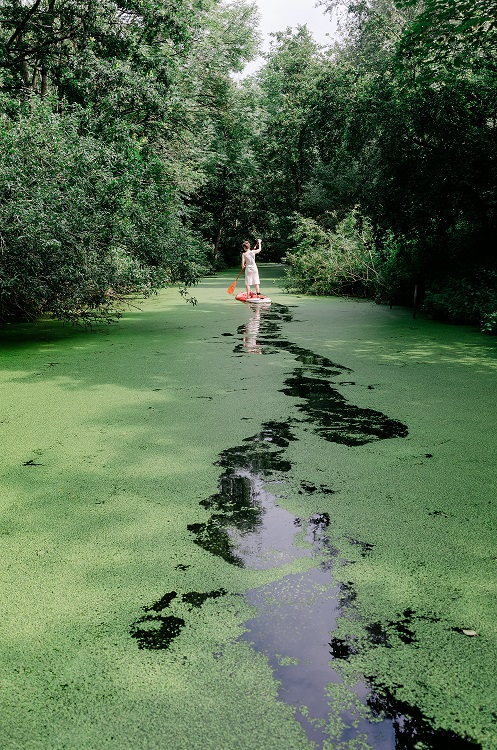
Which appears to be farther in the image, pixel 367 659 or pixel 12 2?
pixel 12 2

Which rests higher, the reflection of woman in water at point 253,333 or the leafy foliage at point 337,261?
the leafy foliage at point 337,261

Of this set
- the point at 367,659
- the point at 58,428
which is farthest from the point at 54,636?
the point at 58,428

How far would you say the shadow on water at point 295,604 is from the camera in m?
1.31

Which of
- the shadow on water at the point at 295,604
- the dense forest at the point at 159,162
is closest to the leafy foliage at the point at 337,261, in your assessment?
the dense forest at the point at 159,162

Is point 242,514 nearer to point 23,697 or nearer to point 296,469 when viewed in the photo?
point 296,469

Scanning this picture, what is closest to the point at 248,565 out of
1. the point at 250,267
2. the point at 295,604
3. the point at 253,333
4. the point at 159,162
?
the point at 295,604

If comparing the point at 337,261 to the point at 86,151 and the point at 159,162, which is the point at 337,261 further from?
the point at 86,151

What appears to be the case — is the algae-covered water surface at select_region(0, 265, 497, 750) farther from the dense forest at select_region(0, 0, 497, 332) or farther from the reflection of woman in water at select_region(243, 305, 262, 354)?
the dense forest at select_region(0, 0, 497, 332)

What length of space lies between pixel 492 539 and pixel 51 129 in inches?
201

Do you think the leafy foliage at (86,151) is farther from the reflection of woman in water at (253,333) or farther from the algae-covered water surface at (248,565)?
the algae-covered water surface at (248,565)

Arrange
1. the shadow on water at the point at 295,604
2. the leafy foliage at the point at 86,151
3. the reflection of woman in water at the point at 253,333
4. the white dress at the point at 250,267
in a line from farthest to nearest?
1. the white dress at the point at 250,267
2. the reflection of woman in water at the point at 253,333
3. the leafy foliage at the point at 86,151
4. the shadow on water at the point at 295,604

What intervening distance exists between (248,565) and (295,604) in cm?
27

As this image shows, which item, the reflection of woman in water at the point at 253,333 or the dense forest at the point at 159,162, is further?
the reflection of woman in water at the point at 253,333

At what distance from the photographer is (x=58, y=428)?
3.44 meters
